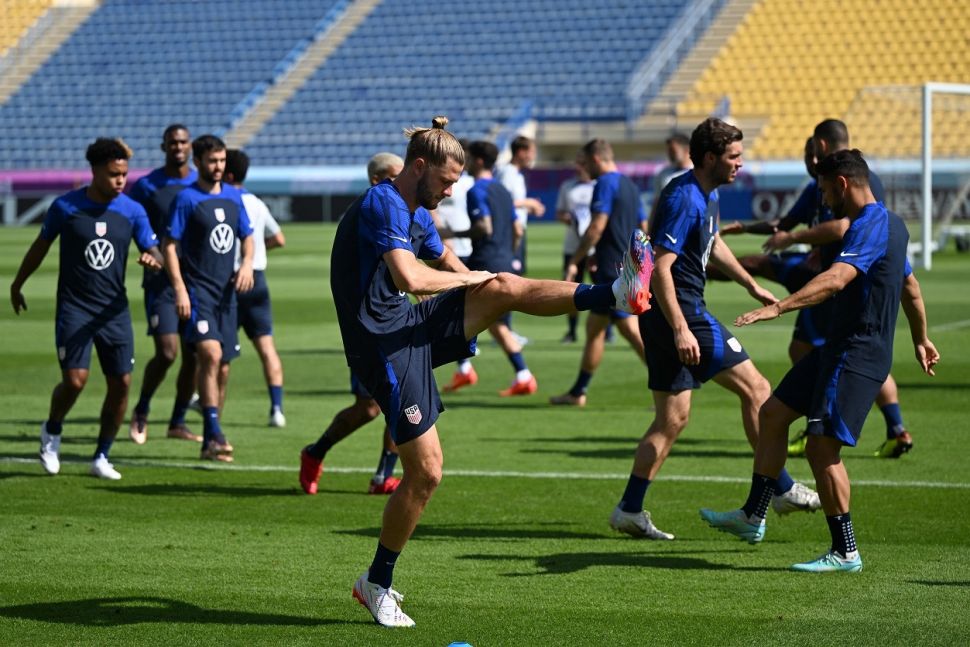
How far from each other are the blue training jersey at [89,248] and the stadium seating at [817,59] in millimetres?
34948

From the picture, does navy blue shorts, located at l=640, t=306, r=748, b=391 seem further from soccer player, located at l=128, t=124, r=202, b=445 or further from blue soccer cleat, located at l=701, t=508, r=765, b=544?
soccer player, located at l=128, t=124, r=202, b=445

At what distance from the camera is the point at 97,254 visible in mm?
9391

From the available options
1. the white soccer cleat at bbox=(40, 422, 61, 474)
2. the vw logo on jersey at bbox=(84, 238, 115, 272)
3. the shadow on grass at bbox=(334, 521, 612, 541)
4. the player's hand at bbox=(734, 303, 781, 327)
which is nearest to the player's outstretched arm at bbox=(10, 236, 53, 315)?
the vw logo on jersey at bbox=(84, 238, 115, 272)

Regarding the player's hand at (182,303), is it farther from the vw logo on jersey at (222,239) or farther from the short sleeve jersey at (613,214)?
the short sleeve jersey at (613,214)

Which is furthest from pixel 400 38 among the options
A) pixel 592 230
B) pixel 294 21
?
pixel 592 230

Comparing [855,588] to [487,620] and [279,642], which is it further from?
[279,642]

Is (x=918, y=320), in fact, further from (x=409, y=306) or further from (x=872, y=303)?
(x=409, y=306)

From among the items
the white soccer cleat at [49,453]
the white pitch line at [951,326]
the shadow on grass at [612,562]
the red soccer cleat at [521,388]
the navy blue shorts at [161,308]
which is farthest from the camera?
the white pitch line at [951,326]

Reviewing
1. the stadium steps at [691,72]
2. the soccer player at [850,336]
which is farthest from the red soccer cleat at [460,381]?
the stadium steps at [691,72]

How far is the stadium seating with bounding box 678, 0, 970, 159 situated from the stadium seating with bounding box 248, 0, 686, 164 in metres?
2.73

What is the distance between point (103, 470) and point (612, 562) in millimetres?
3737

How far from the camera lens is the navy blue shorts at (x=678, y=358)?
298 inches

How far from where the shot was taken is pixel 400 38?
50.5 m

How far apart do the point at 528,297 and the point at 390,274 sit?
54 cm
